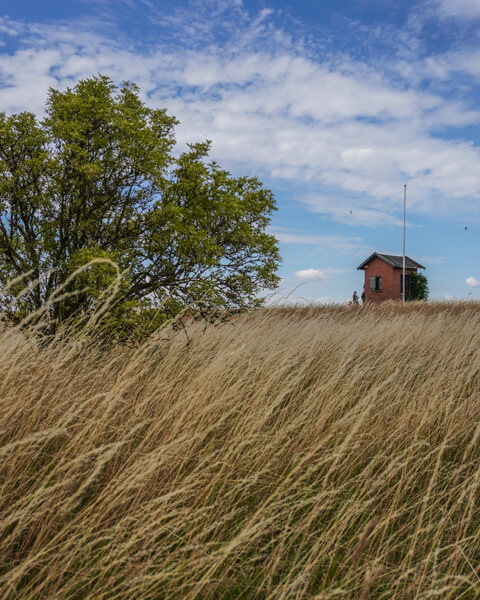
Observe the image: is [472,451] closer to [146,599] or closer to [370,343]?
[146,599]

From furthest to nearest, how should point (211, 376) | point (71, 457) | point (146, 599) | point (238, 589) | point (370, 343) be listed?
point (370, 343), point (211, 376), point (71, 457), point (238, 589), point (146, 599)

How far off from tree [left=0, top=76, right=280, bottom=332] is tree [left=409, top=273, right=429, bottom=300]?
3864 centimetres

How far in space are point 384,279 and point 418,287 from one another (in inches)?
121

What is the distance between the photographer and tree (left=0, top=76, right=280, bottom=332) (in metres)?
6.49

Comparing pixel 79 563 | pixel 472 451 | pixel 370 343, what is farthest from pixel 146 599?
pixel 370 343

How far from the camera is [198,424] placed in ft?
11.9

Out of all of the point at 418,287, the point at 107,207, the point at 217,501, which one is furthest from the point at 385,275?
the point at 217,501

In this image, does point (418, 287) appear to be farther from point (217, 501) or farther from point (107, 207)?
point (217, 501)

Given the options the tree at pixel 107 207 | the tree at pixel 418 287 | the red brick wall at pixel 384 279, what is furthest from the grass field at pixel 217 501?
the tree at pixel 418 287

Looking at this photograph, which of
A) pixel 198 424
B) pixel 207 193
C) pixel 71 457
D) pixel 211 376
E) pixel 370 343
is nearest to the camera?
pixel 71 457

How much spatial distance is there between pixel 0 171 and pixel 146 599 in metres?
6.07

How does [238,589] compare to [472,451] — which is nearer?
[238,589]

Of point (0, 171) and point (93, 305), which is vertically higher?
point (0, 171)

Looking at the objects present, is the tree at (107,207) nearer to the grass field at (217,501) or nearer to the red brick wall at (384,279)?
the grass field at (217,501)
